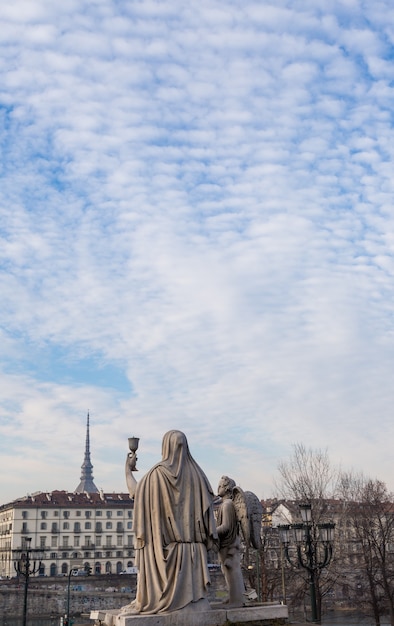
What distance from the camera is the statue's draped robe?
23.5 ft

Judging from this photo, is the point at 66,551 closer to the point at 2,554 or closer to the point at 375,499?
the point at 2,554

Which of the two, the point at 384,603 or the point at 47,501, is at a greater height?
the point at 47,501

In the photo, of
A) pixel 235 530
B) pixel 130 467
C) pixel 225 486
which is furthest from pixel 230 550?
pixel 130 467

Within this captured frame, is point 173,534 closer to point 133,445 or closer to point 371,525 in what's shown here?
point 133,445

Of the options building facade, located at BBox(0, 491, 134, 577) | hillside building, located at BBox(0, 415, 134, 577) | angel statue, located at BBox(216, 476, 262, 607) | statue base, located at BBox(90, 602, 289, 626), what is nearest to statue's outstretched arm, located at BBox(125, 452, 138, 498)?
angel statue, located at BBox(216, 476, 262, 607)

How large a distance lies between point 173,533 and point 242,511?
52.1 inches

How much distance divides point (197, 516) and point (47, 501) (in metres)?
96.6

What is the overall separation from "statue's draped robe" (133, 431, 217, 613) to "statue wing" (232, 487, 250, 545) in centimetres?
80

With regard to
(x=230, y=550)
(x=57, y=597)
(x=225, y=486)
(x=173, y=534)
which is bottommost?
(x=57, y=597)

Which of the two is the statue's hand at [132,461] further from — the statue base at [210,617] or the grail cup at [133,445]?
the statue base at [210,617]

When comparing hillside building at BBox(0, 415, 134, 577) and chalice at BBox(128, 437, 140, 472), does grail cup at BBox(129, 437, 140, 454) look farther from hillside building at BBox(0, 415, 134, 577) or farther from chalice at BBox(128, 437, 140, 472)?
hillside building at BBox(0, 415, 134, 577)

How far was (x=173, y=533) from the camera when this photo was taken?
24.2 feet

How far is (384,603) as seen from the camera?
3688cm

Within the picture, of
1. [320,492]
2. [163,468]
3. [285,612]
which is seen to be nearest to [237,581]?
[285,612]
